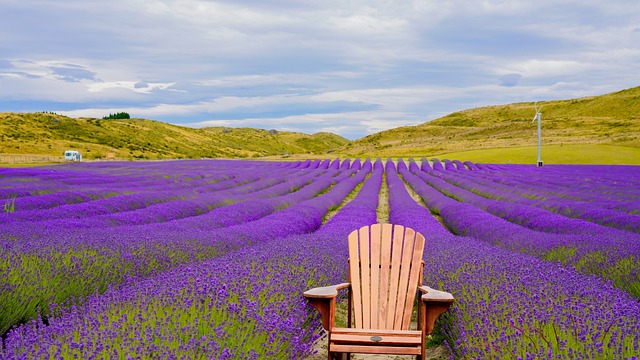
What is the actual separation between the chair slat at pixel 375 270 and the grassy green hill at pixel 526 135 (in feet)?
116

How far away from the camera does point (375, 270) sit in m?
4.27

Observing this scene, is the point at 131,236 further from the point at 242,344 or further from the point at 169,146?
the point at 169,146

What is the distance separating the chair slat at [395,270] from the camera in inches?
158

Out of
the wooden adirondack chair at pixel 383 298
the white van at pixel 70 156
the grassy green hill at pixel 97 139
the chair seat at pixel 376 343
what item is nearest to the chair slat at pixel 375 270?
the wooden adirondack chair at pixel 383 298

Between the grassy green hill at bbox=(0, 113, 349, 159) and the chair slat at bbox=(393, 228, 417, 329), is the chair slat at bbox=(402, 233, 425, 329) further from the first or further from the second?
the grassy green hill at bbox=(0, 113, 349, 159)

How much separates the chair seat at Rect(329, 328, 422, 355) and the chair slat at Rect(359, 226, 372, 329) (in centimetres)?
48

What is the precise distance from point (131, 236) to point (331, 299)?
3.38 m

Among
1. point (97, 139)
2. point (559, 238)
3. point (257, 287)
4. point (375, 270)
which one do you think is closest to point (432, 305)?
point (375, 270)

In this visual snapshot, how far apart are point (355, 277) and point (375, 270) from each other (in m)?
0.16

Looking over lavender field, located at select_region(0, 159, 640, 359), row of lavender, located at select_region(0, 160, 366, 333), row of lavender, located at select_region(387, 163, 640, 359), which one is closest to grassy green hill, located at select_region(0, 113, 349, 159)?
lavender field, located at select_region(0, 159, 640, 359)

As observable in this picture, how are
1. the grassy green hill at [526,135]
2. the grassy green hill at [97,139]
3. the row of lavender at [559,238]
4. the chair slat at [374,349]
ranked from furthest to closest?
the grassy green hill at [97,139]
the grassy green hill at [526,135]
the row of lavender at [559,238]
the chair slat at [374,349]

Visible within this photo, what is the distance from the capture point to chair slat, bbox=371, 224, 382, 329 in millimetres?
3989

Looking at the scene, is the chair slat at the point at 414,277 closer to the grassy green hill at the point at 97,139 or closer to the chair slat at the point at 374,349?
the chair slat at the point at 374,349

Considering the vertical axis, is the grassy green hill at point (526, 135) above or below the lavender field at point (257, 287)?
above
